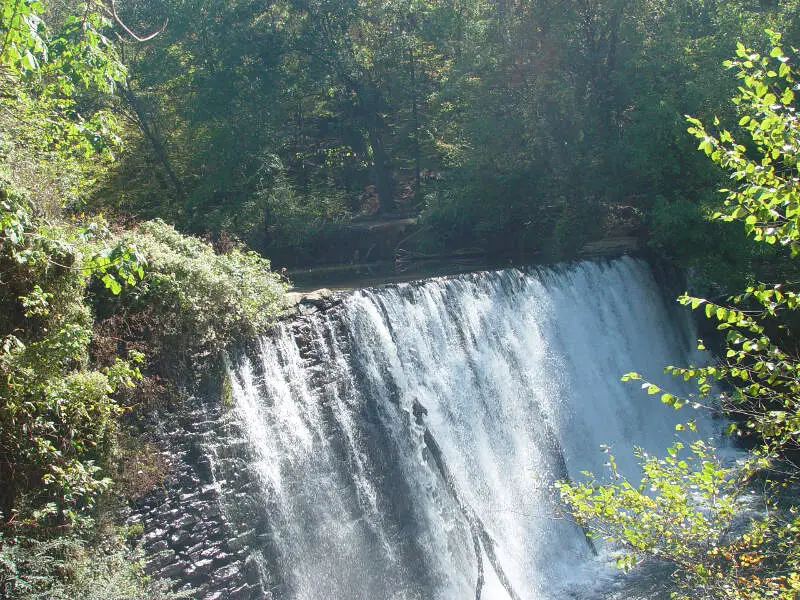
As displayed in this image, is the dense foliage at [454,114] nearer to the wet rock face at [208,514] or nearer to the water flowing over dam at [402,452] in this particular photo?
the water flowing over dam at [402,452]

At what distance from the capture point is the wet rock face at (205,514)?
23.9 ft

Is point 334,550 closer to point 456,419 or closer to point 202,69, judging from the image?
point 456,419

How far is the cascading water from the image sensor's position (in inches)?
341

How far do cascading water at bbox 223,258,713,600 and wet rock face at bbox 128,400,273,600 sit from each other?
0.81ft

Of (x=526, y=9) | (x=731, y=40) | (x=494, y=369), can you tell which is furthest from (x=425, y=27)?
(x=494, y=369)

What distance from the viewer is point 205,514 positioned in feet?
25.2

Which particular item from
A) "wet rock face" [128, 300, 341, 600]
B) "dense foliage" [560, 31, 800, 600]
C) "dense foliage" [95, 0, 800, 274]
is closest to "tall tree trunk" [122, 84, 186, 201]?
"dense foliage" [95, 0, 800, 274]

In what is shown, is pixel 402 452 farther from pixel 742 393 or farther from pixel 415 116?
pixel 415 116

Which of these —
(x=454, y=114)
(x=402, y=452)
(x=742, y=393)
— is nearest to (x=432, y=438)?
(x=402, y=452)

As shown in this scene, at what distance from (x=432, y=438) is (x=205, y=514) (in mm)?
3832

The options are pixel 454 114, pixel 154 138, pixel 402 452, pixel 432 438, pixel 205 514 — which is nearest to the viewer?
pixel 205 514

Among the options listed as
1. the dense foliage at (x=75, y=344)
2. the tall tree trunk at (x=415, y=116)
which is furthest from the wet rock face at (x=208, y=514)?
the tall tree trunk at (x=415, y=116)

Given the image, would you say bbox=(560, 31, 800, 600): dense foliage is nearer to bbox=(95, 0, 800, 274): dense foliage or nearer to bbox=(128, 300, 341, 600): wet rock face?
bbox=(128, 300, 341, 600): wet rock face

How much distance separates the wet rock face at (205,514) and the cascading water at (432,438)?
25 centimetres
